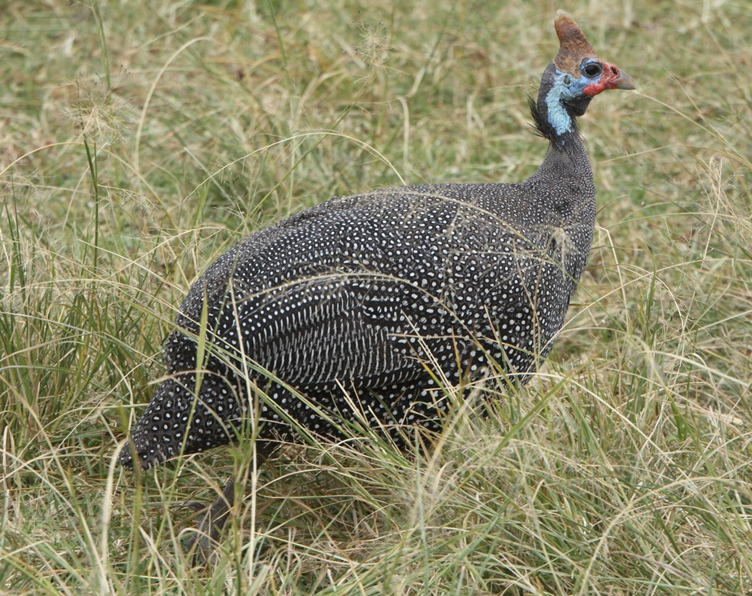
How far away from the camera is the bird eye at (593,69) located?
3.53 metres

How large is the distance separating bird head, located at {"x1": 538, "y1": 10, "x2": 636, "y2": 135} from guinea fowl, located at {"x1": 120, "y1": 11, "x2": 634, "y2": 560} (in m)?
0.54

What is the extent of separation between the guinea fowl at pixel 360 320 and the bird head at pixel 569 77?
1.76 feet

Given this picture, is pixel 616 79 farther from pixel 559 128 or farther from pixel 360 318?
pixel 360 318

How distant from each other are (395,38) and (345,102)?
2.24 ft

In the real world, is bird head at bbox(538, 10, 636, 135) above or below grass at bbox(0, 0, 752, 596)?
above

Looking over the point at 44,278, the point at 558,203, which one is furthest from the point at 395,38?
the point at 44,278

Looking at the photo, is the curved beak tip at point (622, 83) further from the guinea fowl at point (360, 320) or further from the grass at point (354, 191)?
the guinea fowl at point (360, 320)

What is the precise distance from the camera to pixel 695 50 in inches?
228

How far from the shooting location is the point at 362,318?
9.61 ft

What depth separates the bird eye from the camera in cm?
353

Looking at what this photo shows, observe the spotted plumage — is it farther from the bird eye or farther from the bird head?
the bird eye

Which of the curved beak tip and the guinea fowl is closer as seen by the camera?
the guinea fowl

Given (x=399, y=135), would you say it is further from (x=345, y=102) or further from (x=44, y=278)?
(x=44, y=278)

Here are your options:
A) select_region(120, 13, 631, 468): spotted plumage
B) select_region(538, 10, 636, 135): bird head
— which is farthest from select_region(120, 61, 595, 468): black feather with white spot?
select_region(538, 10, 636, 135): bird head
